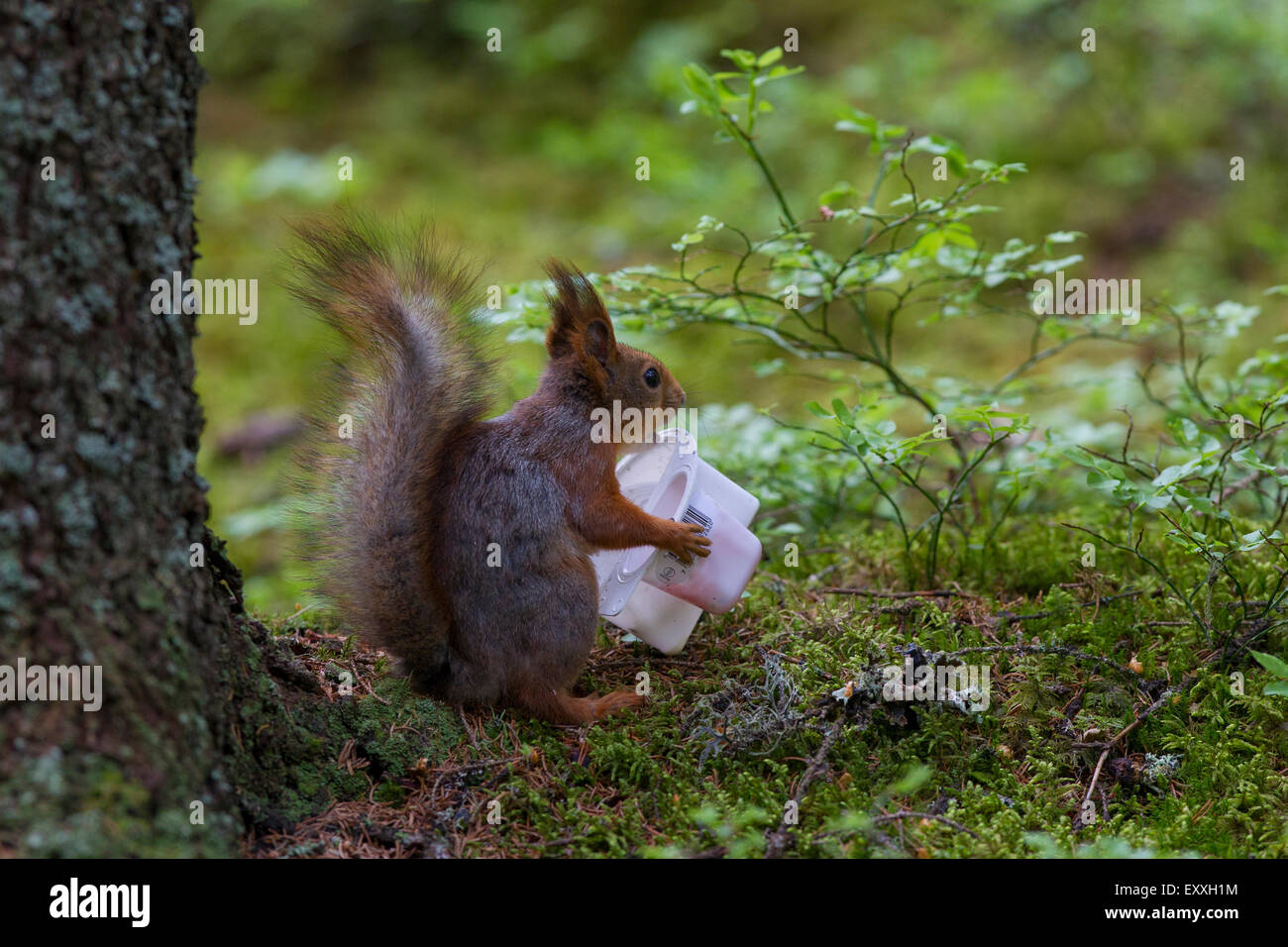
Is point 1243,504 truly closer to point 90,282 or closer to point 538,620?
point 538,620

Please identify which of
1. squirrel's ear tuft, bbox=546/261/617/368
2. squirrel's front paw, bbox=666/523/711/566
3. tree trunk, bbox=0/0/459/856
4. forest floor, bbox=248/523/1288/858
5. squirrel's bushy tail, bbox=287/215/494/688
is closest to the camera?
tree trunk, bbox=0/0/459/856

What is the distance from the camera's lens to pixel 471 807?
7.24ft

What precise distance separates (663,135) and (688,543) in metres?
5.45

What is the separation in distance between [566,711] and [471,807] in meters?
0.41

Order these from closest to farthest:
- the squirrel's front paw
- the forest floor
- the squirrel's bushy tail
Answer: the forest floor < the squirrel's bushy tail < the squirrel's front paw

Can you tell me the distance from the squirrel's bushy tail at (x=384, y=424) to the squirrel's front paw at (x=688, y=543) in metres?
0.58

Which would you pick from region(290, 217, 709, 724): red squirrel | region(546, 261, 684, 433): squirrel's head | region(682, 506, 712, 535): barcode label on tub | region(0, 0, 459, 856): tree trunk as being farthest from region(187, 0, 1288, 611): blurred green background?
region(0, 0, 459, 856): tree trunk

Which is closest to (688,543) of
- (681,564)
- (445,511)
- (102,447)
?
(681,564)

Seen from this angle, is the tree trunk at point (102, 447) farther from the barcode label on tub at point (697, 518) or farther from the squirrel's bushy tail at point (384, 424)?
the barcode label on tub at point (697, 518)

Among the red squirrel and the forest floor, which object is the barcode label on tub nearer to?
the red squirrel

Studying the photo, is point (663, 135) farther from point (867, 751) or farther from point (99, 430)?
point (99, 430)

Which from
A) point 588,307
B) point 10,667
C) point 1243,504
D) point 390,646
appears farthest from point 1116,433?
point 10,667

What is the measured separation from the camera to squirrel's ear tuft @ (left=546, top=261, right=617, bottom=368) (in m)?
2.89

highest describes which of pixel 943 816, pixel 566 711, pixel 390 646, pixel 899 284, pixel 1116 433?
pixel 899 284
